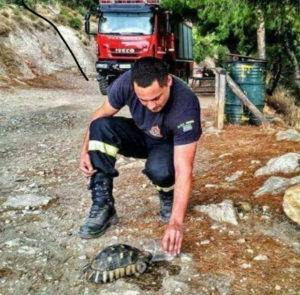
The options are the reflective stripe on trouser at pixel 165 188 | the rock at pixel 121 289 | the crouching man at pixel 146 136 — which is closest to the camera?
the rock at pixel 121 289

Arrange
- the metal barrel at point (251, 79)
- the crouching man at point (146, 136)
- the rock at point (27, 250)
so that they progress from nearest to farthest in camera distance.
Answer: the crouching man at point (146, 136), the rock at point (27, 250), the metal barrel at point (251, 79)

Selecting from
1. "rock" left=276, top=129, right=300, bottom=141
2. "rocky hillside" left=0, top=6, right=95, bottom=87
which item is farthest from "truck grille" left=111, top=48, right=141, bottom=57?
"rock" left=276, top=129, right=300, bottom=141

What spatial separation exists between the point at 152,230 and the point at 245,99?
4805mm

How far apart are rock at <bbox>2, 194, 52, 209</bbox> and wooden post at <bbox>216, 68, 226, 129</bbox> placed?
435 centimetres

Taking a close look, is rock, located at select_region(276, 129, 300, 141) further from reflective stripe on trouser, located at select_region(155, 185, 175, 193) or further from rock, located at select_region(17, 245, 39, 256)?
rock, located at select_region(17, 245, 39, 256)

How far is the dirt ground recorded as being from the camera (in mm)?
2902

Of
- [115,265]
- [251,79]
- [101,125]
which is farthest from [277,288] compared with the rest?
[251,79]

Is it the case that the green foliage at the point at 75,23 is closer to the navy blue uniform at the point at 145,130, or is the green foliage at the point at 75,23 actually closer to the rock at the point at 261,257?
the navy blue uniform at the point at 145,130

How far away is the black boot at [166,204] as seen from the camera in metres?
3.80

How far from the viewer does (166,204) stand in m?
3.83

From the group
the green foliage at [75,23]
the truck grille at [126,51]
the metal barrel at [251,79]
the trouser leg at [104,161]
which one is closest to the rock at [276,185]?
the trouser leg at [104,161]

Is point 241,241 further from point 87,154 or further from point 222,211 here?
point 87,154

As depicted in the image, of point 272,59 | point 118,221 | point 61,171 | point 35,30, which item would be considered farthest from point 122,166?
point 35,30

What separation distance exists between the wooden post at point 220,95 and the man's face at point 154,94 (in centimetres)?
498
